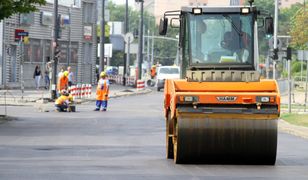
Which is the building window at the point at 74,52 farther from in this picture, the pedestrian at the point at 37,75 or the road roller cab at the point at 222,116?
the road roller cab at the point at 222,116

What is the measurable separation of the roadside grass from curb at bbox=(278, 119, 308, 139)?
415 millimetres

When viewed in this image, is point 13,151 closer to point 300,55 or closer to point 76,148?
point 76,148

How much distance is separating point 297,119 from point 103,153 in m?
17.3

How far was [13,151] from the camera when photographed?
2152cm

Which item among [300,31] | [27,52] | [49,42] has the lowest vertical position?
[27,52]

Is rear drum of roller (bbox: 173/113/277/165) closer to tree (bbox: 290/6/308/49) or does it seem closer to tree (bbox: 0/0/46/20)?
tree (bbox: 0/0/46/20)

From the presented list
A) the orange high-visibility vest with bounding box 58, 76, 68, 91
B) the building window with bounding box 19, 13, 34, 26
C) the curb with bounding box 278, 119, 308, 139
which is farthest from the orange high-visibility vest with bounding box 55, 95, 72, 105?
the building window with bounding box 19, 13, 34, 26

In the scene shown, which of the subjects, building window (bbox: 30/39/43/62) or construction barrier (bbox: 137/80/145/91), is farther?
building window (bbox: 30/39/43/62)

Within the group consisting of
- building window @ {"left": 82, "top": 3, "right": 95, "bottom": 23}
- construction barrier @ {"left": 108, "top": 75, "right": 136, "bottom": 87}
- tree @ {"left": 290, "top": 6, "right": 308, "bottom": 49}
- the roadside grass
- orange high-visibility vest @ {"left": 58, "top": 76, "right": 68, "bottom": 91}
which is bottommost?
construction barrier @ {"left": 108, "top": 75, "right": 136, "bottom": 87}

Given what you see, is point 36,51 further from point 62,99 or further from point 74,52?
point 62,99

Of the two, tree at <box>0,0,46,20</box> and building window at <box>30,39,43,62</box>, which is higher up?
tree at <box>0,0,46,20</box>

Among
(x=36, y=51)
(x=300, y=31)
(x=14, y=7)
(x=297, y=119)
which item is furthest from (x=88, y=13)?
(x=14, y=7)

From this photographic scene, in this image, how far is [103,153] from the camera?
2133 cm

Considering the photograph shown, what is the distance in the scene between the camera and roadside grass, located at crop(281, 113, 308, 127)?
117 feet
